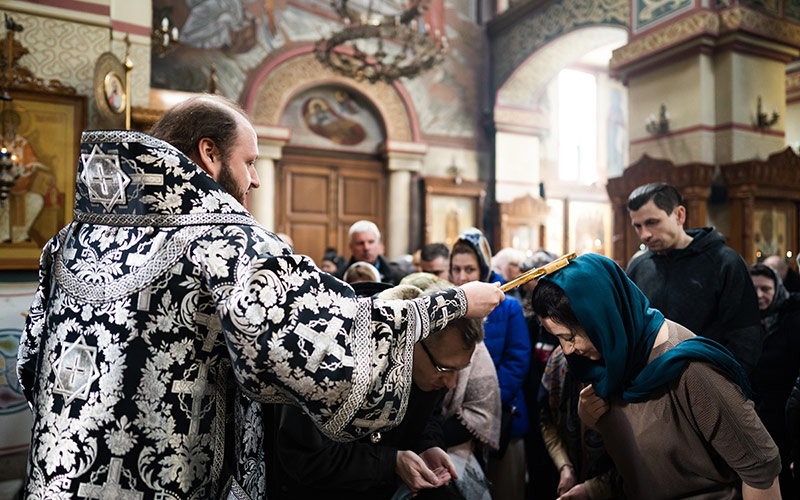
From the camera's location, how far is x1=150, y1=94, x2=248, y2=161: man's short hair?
1468mm

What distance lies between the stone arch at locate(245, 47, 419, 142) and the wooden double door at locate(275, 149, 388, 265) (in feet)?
2.72

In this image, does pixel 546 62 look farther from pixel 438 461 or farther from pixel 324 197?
pixel 438 461

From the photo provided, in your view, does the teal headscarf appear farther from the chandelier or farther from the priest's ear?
the chandelier

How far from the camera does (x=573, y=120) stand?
50.4 ft

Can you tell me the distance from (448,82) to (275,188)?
4069 mm

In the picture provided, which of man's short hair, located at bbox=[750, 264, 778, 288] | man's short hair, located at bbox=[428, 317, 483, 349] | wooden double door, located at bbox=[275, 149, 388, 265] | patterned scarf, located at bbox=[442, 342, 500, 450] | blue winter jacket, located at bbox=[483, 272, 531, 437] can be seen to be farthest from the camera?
wooden double door, located at bbox=[275, 149, 388, 265]

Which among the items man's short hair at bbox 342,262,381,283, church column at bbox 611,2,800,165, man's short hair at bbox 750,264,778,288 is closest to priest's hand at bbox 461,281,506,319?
man's short hair at bbox 342,262,381,283

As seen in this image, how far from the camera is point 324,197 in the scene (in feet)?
36.2

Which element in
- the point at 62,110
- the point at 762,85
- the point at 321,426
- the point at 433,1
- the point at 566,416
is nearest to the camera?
the point at 321,426

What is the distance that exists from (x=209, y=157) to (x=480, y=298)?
0.78 m

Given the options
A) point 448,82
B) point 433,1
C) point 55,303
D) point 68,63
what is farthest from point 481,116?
point 55,303

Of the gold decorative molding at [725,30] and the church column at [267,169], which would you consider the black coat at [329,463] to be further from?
the church column at [267,169]

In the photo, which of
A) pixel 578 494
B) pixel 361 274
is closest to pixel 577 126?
pixel 361 274

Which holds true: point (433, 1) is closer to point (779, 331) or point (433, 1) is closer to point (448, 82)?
point (448, 82)
